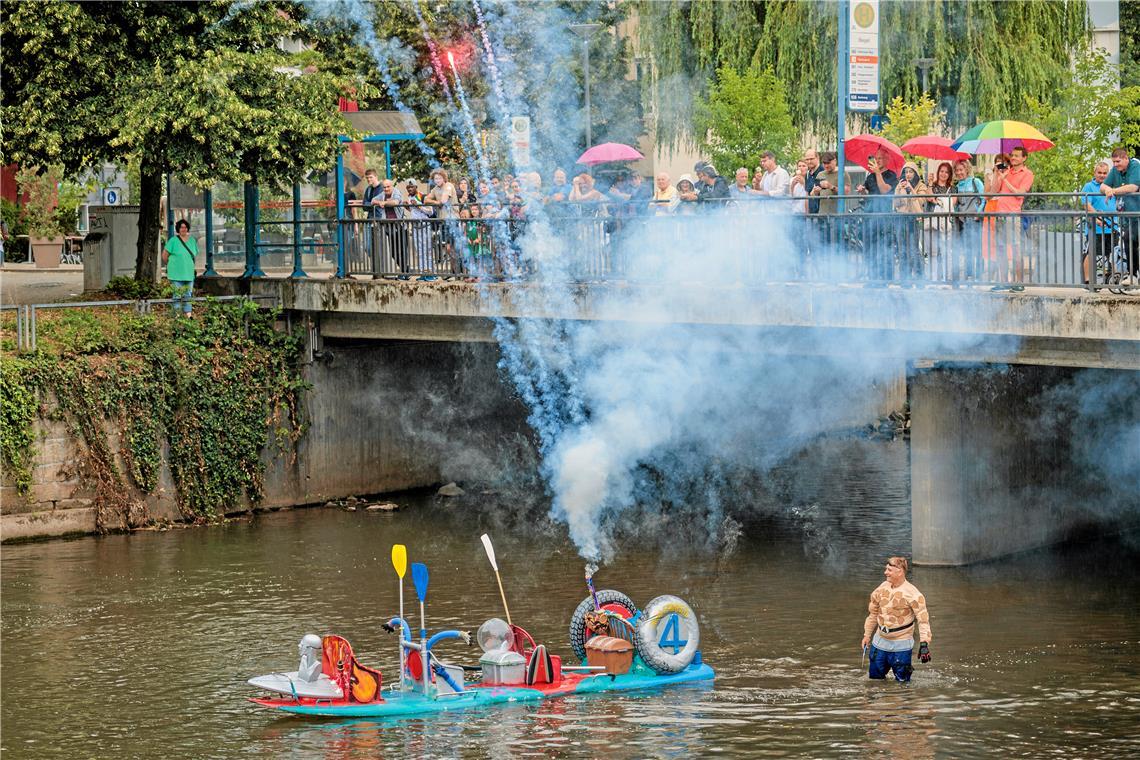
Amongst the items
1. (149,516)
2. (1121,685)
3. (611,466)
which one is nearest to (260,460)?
(149,516)

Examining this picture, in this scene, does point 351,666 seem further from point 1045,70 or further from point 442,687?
point 1045,70

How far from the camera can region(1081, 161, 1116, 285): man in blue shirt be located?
69.2 feet

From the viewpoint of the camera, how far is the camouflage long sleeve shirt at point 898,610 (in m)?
17.6

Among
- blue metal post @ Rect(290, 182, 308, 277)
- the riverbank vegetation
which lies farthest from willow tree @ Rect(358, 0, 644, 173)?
the riverbank vegetation

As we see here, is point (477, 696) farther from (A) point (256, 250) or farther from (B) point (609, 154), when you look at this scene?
(A) point (256, 250)

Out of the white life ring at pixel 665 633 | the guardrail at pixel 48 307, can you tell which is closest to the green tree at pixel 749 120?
the guardrail at pixel 48 307

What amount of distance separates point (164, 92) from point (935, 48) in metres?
16.3

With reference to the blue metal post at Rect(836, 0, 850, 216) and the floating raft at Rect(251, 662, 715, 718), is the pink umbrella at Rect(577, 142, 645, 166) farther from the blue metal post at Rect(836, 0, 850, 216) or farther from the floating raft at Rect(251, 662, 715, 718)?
the floating raft at Rect(251, 662, 715, 718)

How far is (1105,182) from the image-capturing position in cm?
2194

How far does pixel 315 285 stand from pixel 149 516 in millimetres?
4899

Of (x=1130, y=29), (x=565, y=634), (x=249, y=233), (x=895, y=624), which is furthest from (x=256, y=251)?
(x=1130, y=29)

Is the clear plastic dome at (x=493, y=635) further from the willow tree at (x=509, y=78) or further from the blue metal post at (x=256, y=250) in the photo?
the willow tree at (x=509, y=78)

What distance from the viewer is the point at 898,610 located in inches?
700

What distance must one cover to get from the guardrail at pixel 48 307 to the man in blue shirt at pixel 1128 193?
15.4 metres
